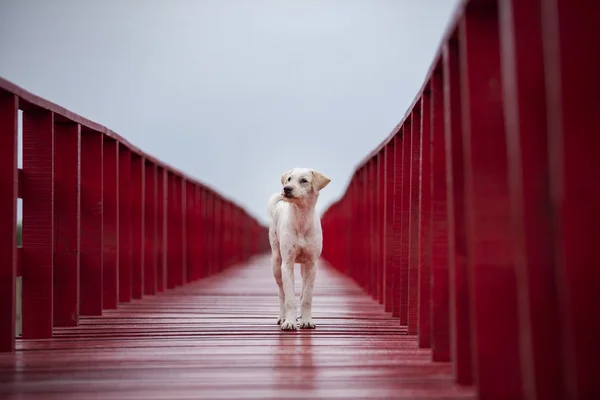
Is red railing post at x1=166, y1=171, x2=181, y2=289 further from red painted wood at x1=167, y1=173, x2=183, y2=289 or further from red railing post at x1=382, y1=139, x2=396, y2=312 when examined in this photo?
red railing post at x1=382, y1=139, x2=396, y2=312

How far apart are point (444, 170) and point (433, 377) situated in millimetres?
1167

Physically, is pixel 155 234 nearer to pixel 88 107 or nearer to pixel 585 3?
pixel 585 3

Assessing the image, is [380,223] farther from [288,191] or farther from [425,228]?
[425,228]

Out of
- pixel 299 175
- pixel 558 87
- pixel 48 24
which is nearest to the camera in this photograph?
pixel 558 87

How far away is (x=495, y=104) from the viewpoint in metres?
3.32

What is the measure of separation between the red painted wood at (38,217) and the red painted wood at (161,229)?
4899 millimetres

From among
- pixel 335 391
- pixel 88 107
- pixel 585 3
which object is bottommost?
pixel 335 391

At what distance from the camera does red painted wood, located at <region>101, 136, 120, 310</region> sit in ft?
25.2

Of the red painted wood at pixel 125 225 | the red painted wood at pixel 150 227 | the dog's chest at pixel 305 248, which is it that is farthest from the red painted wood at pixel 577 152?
the red painted wood at pixel 150 227

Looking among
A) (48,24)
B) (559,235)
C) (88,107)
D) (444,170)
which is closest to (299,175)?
(444,170)

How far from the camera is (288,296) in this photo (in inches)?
238

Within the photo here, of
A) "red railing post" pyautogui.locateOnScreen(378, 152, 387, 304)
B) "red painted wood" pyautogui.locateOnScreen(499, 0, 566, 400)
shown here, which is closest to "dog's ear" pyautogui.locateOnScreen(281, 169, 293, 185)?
"red railing post" pyautogui.locateOnScreen(378, 152, 387, 304)

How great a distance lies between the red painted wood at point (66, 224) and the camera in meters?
6.19

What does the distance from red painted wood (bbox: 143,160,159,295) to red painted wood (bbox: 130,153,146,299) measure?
1.86 ft
